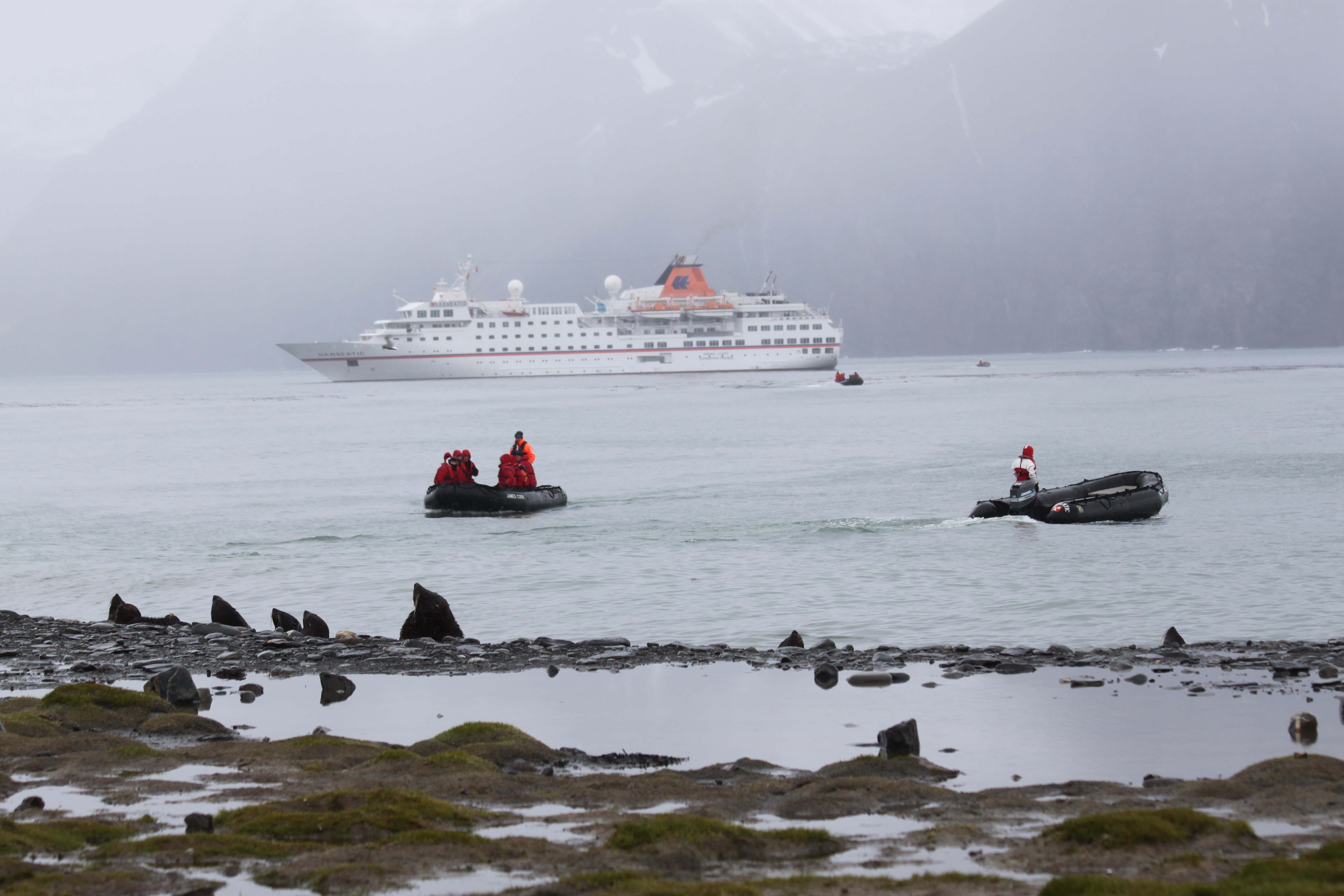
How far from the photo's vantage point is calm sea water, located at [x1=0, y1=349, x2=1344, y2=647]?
58.2 ft

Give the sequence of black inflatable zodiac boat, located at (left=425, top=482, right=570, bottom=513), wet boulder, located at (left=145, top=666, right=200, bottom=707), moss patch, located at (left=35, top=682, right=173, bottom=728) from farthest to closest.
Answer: black inflatable zodiac boat, located at (left=425, top=482, right=570, bottom=513) → wet boulder, located at (left=145, top=666, right=200, bottom=707) → moss patch, located at (left=35, top=682, right=173, bottom=728)

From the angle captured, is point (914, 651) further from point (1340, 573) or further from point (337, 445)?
point (337, 445)

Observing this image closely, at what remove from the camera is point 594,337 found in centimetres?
13150

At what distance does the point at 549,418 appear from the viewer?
72750 mm

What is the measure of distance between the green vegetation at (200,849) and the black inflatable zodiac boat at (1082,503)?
21646 mm

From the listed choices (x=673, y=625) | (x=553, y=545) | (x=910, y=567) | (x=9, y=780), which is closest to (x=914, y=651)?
(x=673, y=625)

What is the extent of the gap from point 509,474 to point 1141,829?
2486 cm

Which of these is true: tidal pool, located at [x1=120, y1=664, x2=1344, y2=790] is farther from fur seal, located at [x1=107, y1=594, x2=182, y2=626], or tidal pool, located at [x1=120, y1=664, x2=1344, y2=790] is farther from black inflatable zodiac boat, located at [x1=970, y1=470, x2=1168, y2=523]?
black inflatable zodiac boat, located at [x1=970, y1=470, x2=1168, y2=523]

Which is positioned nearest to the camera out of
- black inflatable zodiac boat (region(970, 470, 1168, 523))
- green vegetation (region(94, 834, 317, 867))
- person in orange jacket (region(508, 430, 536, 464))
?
green vegetation (region(94, 834, 317, 867))

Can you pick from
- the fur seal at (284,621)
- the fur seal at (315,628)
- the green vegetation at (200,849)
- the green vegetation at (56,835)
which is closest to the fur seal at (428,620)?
the fur seal at (315,628)

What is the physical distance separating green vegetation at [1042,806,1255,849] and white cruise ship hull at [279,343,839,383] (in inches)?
4887

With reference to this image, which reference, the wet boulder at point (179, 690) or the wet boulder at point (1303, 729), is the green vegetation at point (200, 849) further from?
the wet boulder at point (1303, 729)

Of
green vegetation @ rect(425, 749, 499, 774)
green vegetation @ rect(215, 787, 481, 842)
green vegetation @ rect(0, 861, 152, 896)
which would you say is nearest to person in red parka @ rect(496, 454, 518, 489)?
green vegetation @ rect(425, 749, 499, 774)

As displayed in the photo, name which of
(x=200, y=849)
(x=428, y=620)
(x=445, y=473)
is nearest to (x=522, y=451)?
(x=445, y=473)
